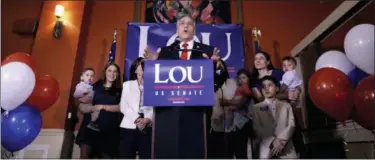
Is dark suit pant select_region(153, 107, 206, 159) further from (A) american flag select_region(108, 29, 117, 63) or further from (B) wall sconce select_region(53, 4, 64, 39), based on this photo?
(B) wall sconce select_region(53, 4, 64, 39)

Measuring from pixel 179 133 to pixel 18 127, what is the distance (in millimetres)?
1168

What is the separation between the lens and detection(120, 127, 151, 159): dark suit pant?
2.09 meters

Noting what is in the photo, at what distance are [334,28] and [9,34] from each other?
10.7 feet

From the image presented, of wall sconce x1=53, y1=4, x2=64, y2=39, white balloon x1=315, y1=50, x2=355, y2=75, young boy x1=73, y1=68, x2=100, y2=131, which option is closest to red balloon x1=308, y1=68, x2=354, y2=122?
white balloon x1=315, y1=50, x2=355, y2=75

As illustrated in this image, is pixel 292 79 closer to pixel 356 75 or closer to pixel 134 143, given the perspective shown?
pixel 356 75

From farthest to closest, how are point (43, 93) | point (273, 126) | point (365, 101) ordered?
point (273, 126) → point (43, 93) → point (365, 101)

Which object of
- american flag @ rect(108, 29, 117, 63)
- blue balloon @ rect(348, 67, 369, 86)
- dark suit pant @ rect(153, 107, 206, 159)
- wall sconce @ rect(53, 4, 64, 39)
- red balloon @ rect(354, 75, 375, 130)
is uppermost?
wall sconce @ rect(53, 4, 64, 39)

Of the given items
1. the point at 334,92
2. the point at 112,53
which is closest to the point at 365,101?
the point at 334,92

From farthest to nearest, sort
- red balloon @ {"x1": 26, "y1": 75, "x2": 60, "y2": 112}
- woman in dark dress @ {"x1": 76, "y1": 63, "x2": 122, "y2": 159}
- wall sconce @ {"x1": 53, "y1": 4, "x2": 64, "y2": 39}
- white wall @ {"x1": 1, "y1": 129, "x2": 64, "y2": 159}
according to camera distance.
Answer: wall sconce @ {"x1": 53, "y1": 4, "x2": 64, "y2": 39} < white wall @ {"x1": 1, "y1": 129, "x2": 64, "y2": 159} < woman in dark dress @ {"x1": 76, "y1": 63, "x2": 122, "y2": 159} < red balloon @ {"x1": 26, "y1": 75, "x2": 60, "y2": 112}

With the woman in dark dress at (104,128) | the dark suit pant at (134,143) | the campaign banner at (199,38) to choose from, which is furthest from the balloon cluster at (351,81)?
the woman in dark dress at (104,128)

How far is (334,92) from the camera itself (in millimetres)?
1646

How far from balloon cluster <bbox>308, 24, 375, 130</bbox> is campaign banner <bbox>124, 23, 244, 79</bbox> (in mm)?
1106

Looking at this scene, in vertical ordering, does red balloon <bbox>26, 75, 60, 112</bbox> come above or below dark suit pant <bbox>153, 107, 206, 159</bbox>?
above

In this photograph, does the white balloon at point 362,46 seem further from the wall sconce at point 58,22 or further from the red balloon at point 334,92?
the wall sconce at point 58,22
